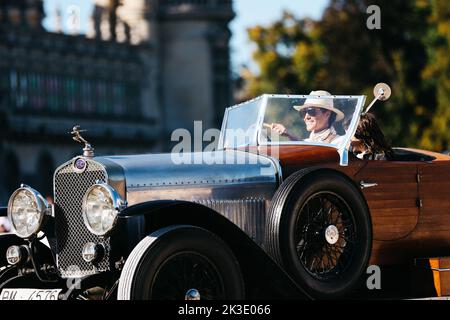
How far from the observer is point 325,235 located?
1150 cm

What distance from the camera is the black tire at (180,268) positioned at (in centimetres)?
1015

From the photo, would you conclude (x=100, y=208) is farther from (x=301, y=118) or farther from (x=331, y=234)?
(x=301, y=118)

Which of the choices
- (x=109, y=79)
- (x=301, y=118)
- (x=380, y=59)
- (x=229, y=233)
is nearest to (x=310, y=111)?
(x=301, y=118)

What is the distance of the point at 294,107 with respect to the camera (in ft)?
41.4

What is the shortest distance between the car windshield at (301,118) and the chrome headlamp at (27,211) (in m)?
1.97

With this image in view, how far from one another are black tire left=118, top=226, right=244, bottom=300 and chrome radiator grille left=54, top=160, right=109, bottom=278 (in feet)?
3.69

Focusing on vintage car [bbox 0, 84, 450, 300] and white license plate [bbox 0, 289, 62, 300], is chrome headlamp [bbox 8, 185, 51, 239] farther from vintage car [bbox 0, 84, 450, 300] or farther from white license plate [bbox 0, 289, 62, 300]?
white license plate [bbox 0, 289, 62, 300]

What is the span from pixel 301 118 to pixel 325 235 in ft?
4.74

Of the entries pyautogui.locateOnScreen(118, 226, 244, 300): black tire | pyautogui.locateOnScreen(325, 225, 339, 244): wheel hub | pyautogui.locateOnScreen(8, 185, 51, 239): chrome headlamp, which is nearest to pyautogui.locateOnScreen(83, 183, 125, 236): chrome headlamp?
pyautogui.locateOnScreen(118, 226, 244, 300): black tire

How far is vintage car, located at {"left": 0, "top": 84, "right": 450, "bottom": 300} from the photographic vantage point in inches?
416

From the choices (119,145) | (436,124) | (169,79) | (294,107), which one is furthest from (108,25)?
(294,107)
